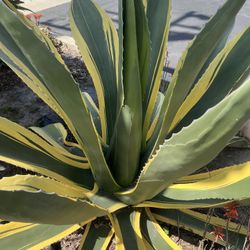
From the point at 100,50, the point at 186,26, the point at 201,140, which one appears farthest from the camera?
the point at 186,26

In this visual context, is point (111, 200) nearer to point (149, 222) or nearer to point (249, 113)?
point (149, 222)

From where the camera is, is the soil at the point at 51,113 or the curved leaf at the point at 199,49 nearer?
the curved leaf at the point at 199,49

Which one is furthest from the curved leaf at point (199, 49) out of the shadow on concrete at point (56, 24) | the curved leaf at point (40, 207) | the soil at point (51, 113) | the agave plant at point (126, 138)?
the shadow on concrete at point (56, 24)

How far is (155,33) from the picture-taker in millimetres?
1330

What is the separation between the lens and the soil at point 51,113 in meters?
1.39

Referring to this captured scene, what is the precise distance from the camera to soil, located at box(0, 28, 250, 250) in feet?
4.57

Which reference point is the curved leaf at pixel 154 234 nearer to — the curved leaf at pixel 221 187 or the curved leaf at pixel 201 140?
the curved leaf at pixel 221 187

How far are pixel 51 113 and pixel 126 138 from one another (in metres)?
0.96

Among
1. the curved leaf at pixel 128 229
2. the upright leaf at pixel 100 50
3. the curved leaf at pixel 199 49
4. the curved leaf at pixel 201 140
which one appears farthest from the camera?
the upright leaf at pixel 100 50

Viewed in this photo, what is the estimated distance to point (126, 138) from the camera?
115cm

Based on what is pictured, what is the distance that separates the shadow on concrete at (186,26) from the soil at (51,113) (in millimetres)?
1385

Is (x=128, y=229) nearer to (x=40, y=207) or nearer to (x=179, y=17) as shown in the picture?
(x=40, y=207)

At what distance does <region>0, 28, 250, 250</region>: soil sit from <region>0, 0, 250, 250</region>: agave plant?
17cm

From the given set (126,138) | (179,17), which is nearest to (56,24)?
(179,17)
